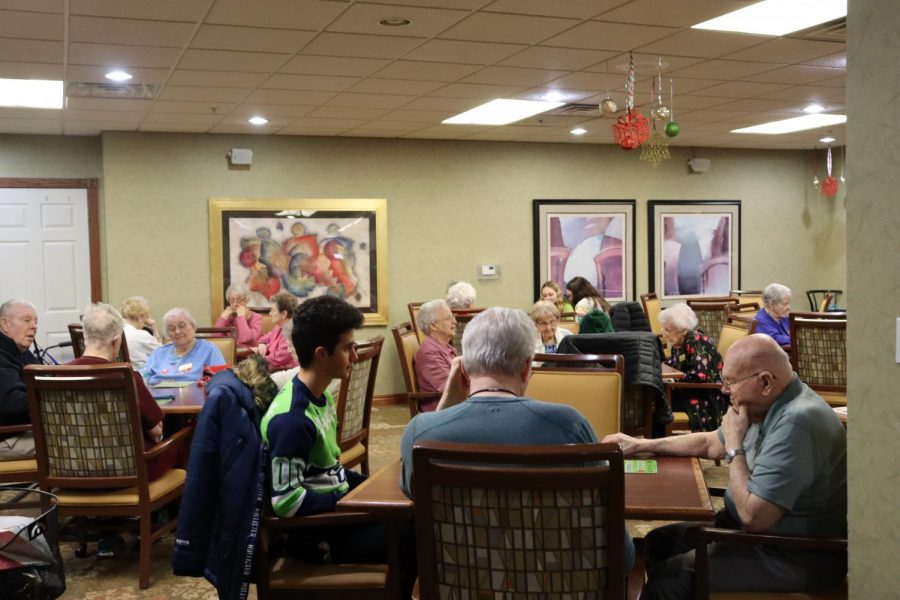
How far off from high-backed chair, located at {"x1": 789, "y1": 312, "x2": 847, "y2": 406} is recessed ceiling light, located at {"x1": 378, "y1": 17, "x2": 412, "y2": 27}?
9.14 feet

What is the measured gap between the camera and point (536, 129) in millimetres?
8180

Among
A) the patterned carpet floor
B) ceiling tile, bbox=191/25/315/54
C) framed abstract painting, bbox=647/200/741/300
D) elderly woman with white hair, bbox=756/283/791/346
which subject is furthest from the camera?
framed abstract painting, bbox=647/200/741/300

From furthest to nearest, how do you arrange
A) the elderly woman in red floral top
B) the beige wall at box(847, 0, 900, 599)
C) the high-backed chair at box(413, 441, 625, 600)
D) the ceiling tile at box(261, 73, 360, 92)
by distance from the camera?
the ceiling tile at box(261, 73, 360, 92) < the elderly woman in red floral top < the beige wall at box(847, 0, 900, 599) < the high-backed chair at box(413, 441, 625, 600)

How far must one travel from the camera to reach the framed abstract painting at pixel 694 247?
32.4ft

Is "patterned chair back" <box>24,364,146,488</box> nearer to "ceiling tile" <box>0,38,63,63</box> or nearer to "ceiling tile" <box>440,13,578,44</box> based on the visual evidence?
"ceiling tile" <box>0,38,63,63</box>

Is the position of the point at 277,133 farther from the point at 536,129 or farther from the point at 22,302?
the point at 22,302

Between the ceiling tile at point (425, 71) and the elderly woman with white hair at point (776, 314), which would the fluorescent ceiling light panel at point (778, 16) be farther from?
the elderly woman with white hair at point (776, 314)

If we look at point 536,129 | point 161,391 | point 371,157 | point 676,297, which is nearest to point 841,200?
point 676,297

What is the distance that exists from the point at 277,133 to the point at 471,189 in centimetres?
201

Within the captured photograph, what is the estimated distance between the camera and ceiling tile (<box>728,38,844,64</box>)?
4.90m

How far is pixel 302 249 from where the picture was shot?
840 cm

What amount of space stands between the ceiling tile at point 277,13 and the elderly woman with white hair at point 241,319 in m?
3.84

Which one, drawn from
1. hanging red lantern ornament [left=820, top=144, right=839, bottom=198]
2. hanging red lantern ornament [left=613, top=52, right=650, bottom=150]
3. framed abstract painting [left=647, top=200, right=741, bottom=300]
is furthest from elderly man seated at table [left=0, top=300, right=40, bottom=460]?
hanging red lantern ornament [left=820, top=144, right=839, bottom=198]

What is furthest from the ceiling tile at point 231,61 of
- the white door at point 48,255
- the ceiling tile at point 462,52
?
the white door at point 48,255
